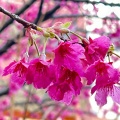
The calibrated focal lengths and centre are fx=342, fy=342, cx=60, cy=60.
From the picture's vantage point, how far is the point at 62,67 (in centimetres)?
99

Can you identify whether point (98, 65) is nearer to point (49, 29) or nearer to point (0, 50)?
point (49, 29)

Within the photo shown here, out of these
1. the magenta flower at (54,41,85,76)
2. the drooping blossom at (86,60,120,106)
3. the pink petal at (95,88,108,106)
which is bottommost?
the pink petal at (95,88,108,106)

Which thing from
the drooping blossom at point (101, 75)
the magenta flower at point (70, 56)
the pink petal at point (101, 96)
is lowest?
the pink petal at point (101, 96)

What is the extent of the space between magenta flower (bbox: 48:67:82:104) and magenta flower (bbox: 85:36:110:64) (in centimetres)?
7

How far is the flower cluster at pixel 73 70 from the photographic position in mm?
971

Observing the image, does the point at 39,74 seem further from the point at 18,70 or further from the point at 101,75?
the point at 101,75

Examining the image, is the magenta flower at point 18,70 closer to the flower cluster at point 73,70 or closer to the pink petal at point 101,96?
Answer: the flower cluster at point 73,70

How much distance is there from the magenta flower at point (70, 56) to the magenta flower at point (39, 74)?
0.05 meters

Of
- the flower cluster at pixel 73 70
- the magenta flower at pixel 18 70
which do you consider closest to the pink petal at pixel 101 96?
the flower cluster at pixel 73 70

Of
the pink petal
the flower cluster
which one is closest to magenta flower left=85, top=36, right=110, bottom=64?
the flower cluster

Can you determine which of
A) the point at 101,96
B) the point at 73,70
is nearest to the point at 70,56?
the point at 73,70

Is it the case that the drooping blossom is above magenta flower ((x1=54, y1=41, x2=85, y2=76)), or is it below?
below

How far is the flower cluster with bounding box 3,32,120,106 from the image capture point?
0.97 m

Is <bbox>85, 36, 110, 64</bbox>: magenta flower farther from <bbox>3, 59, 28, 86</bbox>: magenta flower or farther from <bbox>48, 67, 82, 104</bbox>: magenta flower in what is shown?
<bbox>3, 59, 28, 86</bbox>: magenta flower
